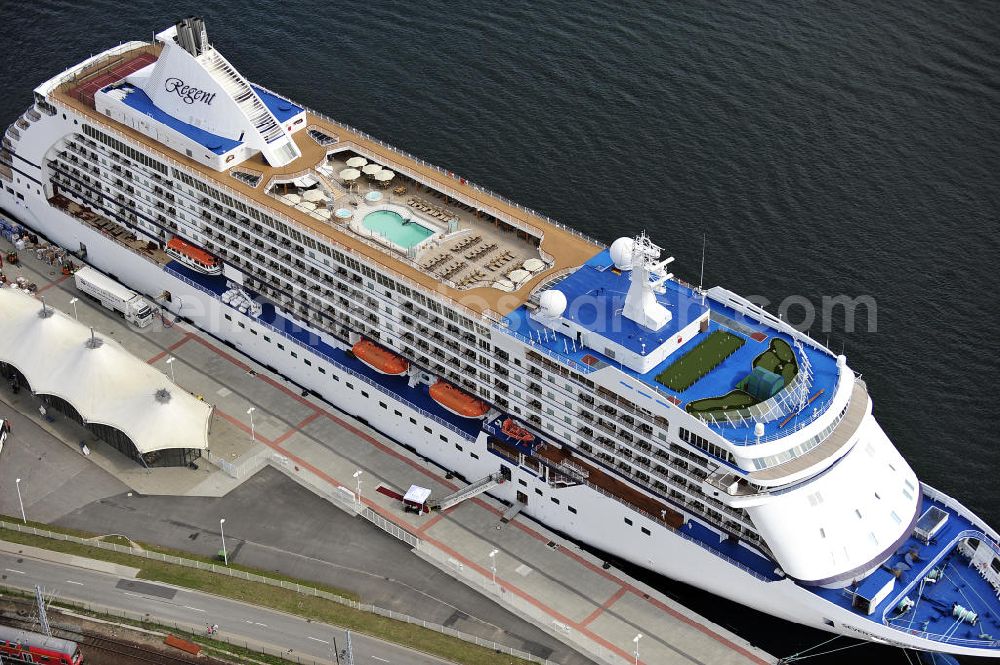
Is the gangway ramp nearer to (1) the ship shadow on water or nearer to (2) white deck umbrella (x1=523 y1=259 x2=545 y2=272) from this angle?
(1) the ship shadow on water

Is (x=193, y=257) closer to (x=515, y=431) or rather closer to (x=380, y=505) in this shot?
(x=380, y=505)

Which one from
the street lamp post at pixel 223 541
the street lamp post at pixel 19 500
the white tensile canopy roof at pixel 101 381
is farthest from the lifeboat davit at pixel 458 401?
the street lamp post at pixel 19 500

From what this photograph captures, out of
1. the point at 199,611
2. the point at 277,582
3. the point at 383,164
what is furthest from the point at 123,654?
the point at 383,164

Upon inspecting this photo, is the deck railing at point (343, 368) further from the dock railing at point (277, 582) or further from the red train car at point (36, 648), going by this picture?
the red train car at point (36, 648)

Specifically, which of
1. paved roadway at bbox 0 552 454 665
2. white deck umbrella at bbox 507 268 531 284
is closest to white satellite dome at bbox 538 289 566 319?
white deck umbrella at bbox 507 268 531 284

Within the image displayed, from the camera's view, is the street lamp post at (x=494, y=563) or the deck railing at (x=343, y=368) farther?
the deck railing at (x=343, y=368)

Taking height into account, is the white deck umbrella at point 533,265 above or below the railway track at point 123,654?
above

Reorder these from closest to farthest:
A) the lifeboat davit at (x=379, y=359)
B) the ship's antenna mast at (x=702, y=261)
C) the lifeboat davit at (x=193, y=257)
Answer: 1. the lifeboat davit at (x=379, y=359)
2. the lifeboat davit at (x=193, y=257)
3. the ship's antenna mast at (x=702, y=261)

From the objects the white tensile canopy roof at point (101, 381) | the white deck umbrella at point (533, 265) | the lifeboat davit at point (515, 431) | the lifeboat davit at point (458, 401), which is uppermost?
the white deck umbrella at point (533, 265)
